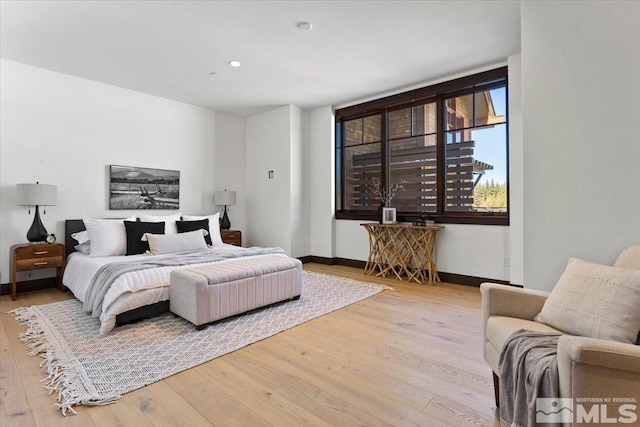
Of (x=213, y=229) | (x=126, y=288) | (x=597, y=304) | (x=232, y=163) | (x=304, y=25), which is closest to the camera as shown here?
(x=597, y=304)

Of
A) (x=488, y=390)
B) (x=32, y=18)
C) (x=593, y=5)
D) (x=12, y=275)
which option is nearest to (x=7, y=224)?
(x=12, y=275)

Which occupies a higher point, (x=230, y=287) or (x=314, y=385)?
(x=230, y=287)

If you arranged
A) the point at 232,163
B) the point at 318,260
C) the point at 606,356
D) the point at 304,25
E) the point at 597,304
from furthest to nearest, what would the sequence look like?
the point at 232,163, the point at 318,260, the point at 304,25, the point at 597,304, the point at 606,356

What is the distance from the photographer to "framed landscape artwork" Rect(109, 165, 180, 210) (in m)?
4.52

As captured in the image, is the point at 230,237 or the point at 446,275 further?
the point at 230,237

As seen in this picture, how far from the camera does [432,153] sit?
4.61 metres

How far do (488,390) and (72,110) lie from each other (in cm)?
536

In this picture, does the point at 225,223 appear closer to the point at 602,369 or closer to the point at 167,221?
the point at 167,221

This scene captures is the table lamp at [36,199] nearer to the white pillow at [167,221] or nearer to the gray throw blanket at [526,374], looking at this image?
the white pillow at [167,221]

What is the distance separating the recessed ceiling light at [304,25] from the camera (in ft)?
9.88

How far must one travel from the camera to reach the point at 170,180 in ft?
16.7

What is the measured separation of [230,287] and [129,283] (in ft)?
2.74

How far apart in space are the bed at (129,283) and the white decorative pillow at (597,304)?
2.73m

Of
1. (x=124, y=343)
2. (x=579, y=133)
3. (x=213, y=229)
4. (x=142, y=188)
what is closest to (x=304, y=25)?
(x=579, y=133)
